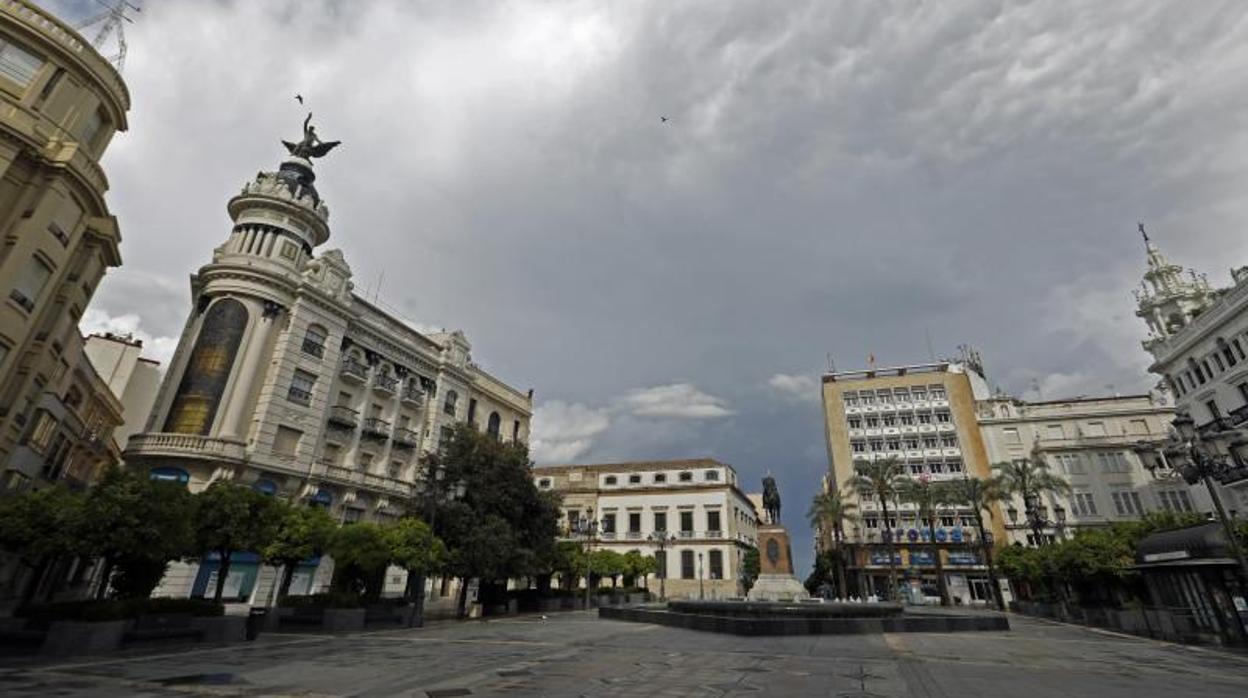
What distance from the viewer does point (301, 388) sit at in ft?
113

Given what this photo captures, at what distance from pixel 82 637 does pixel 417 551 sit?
11777 mm

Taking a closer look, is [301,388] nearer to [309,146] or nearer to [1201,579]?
[309,146]

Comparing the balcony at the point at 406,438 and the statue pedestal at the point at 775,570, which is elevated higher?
the balcony at the point at 406,438

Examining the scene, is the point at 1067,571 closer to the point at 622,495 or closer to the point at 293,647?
the point at 293,647

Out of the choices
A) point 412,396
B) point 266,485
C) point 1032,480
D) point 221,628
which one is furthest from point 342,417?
point 1032,480

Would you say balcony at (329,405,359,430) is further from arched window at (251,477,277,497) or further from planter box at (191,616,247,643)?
planter box at (191,616,247,643)

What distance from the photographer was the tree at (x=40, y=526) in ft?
47.1

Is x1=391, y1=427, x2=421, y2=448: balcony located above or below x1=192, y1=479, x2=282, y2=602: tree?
above

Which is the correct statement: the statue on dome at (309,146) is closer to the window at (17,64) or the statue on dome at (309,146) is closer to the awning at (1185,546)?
the window at (17,64)

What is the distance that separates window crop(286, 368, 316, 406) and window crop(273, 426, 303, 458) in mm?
1803

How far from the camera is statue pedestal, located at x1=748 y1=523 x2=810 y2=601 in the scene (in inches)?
1836

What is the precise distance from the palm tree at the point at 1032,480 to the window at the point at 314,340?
51047 mm

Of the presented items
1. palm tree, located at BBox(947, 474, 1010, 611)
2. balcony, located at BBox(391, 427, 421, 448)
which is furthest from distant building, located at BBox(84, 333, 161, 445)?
palm tree, located at BBox(947, 474, 1010, 611)

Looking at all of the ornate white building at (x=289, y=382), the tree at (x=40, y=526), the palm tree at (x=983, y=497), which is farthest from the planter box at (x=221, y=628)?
the palm tree at (x=983, y=497)
